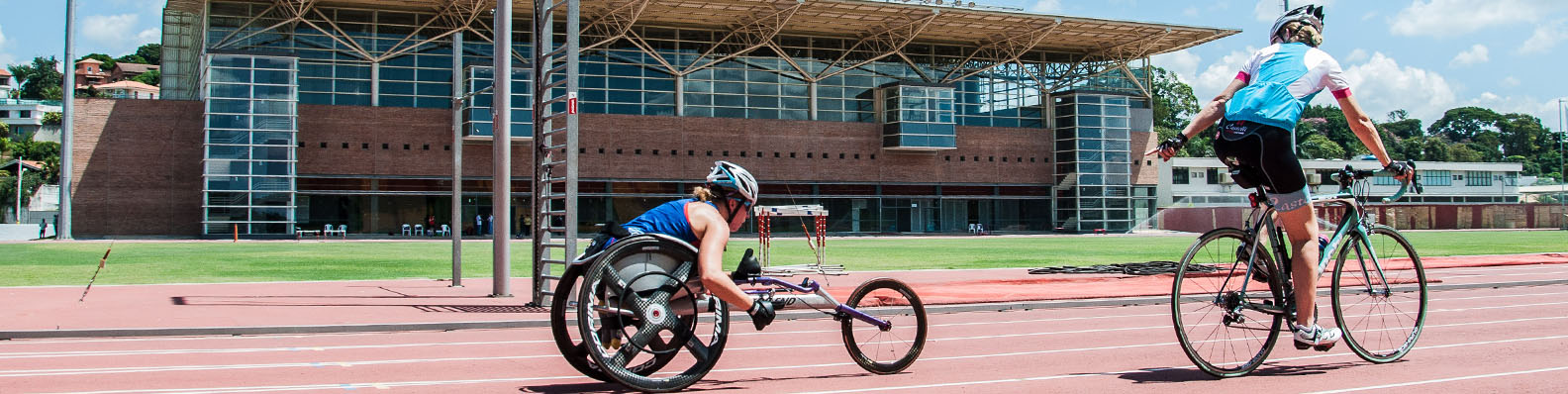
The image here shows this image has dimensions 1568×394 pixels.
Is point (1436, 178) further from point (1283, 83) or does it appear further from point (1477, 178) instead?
point (1283, 83)

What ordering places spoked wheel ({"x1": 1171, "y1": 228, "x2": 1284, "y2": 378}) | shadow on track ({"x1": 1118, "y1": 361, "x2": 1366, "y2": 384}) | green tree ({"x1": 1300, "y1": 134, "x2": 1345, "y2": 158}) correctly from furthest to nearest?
green tree ({"x1": 1300, "y1": 134, "x2": 1345, "y2": 158})
shadow on track ({"x1": 1118, "y1": 361, "x2": 1366, "y2": 384})
spoked wheel ({"x1": 1171, "y1": 228, "x2": 1284, "y2": 378})

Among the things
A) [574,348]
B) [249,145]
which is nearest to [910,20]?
[249,145]

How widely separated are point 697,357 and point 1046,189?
235 feet

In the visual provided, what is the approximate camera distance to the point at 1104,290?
15625mm

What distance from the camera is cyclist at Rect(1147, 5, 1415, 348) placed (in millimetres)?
6578

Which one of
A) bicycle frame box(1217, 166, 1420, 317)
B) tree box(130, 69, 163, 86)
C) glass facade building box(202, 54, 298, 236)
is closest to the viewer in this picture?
bicycle frame box(1217, 166, 1420, 317)

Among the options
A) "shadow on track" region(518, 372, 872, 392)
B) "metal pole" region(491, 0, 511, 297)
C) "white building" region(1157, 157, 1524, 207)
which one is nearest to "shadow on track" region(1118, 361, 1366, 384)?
"shadow on track" region(518, 372, 872, 392)

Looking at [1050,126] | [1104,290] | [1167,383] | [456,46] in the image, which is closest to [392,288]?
[456,46]

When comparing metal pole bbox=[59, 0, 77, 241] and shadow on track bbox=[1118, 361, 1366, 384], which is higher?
metal pole bbox=[59, 0, 77, 241]

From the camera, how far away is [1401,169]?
684 cm

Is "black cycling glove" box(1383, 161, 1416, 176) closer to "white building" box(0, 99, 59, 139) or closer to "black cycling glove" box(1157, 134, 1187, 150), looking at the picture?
"black cycling glove" box(1157, 134, 1187, 150)

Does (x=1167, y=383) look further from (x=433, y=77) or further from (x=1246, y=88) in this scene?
(x=433, y=77)

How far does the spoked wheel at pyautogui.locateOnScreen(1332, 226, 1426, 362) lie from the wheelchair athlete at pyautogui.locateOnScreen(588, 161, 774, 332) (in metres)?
3.63

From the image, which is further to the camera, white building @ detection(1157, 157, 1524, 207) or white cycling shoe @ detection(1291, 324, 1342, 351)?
white building @ detection(1157, 157, 1524, 207)
